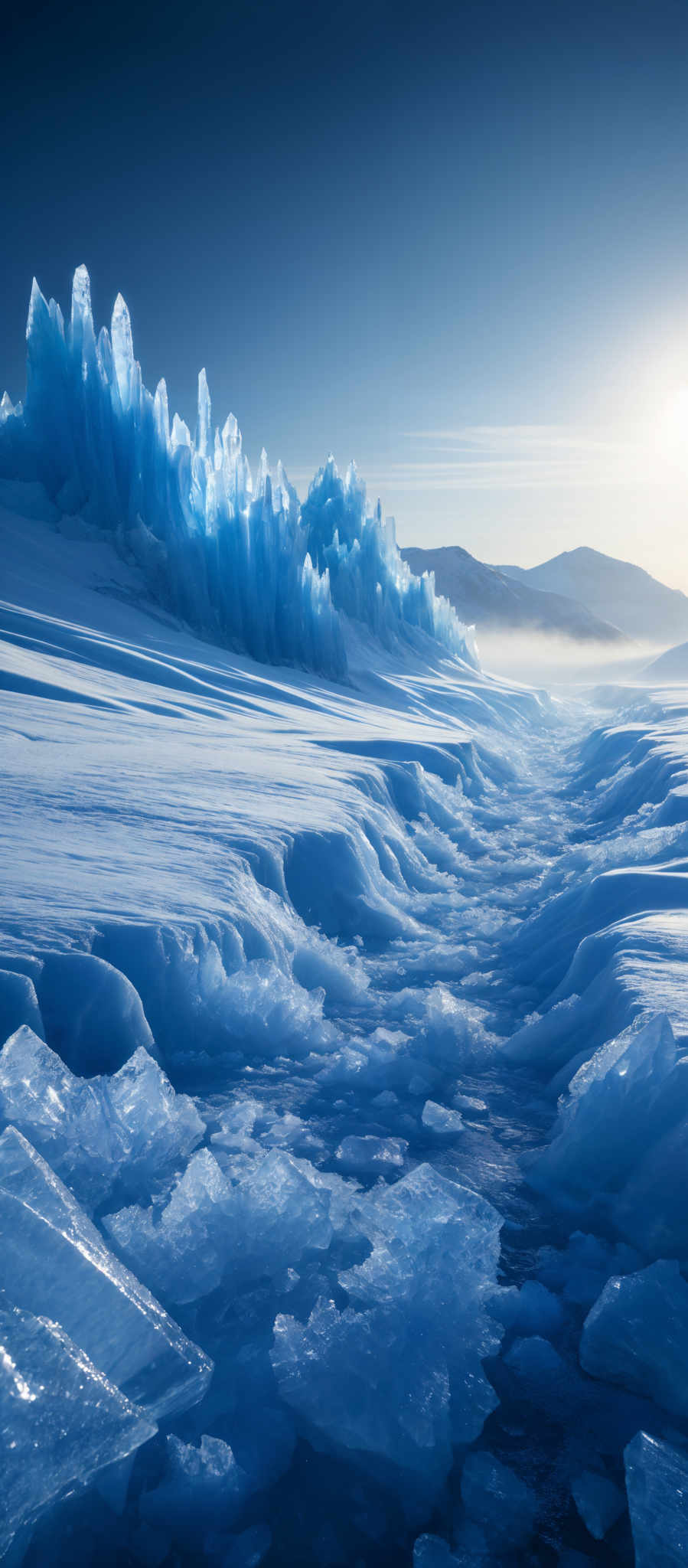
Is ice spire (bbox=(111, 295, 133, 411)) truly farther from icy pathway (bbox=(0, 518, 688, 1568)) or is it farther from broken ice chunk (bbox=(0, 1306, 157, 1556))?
broken ice chunk (bbox=(0, 1306, 157, 1556))

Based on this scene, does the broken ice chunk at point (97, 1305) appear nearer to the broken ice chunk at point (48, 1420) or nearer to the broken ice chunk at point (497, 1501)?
the broken ice chunk at point (48, 1420)

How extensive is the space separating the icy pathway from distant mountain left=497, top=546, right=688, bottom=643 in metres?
162

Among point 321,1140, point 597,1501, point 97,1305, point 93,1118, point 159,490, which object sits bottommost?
point 321,1140

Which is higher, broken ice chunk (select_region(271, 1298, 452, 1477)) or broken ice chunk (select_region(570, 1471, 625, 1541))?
broken ice chunk (select_region(271, 1298, 452, 1477))

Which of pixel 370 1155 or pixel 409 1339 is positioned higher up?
pixel 409 1339

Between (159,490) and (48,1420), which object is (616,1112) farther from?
(159,490)

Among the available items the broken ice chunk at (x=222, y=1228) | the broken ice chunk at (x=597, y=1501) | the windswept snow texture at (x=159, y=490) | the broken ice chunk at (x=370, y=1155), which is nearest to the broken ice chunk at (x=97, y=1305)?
the broken ice chunk at (x=222, y=1228)

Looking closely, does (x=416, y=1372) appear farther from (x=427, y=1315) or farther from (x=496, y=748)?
(x=496, y=748)

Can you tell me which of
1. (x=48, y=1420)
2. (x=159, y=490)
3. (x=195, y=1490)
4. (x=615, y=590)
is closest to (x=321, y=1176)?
(x=195, y=1490)

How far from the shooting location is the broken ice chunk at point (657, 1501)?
171cm

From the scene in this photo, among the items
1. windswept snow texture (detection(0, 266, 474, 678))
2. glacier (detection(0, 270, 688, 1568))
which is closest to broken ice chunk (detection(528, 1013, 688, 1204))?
glacier (detection(0, 270, 688, 1568))

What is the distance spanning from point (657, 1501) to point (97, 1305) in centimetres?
133

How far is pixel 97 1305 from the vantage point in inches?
78.2

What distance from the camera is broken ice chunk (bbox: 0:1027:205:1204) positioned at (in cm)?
271
